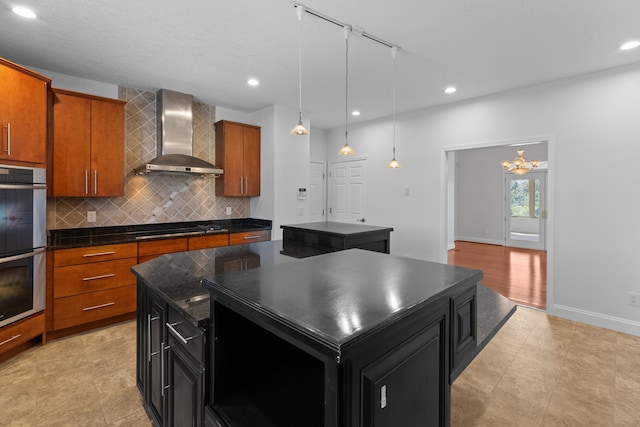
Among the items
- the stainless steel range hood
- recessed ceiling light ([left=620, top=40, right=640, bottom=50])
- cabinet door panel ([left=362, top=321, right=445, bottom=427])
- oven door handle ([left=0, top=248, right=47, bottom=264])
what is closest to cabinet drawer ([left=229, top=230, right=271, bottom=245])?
the stainless steel range hood

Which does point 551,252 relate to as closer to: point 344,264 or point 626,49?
point 626,49

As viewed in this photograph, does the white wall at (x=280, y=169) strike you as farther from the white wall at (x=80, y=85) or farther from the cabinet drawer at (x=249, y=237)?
the white wall at (x=80, y=85)

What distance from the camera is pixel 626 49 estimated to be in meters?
2.80

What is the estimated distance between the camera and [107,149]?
3.42 m

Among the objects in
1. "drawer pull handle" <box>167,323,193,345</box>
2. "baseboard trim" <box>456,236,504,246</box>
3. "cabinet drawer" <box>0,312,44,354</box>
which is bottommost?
"cabinet drawer" <box>0,312,44,354</box>

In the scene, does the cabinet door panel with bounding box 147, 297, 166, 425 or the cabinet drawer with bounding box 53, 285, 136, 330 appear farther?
the cabinet drawer with bounding box 53, 285, 136, 330

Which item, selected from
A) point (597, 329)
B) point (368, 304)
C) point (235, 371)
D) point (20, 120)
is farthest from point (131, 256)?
point (597, 329)

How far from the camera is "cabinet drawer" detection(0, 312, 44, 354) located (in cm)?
245

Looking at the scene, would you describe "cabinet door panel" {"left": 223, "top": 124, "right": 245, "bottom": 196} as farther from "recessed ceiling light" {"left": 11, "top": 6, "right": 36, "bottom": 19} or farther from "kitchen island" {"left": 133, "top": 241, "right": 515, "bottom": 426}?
"kitchen island" {"left": 133, "top": 241, "right": 515, "bottom": 426}

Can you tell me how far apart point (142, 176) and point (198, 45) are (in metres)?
1.99

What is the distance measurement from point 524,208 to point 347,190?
537cm

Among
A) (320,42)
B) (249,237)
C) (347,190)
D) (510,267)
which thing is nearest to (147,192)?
(249,237)

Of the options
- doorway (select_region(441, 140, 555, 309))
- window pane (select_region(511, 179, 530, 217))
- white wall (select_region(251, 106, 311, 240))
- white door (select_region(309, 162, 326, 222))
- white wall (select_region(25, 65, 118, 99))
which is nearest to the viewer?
white wall (select_region(25, 65, 118, 99))

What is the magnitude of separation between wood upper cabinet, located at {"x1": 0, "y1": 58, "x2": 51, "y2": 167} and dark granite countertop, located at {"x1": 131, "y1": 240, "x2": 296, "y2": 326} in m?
1.64
